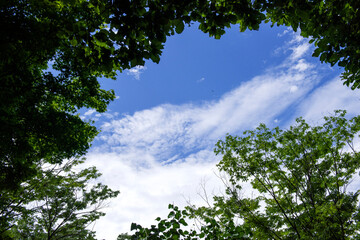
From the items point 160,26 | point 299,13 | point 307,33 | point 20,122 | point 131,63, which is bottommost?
point 131,63

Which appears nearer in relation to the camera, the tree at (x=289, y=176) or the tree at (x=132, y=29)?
the tree at (x=132, y=29)

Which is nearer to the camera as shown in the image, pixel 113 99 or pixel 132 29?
pixel 132 29

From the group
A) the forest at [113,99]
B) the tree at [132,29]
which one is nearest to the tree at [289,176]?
the forest at [113,99]

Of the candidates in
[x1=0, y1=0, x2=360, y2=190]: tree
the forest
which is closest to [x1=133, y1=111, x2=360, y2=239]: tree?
the forest

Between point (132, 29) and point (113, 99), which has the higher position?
point (113, 99)

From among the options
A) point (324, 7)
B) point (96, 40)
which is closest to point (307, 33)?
point (324, 7)

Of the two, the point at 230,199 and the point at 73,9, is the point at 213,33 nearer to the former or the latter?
A: the point at 73,9

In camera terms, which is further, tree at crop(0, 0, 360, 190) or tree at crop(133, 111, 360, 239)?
tree at crop(133, 111, 360, 239)

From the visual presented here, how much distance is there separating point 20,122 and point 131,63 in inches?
256

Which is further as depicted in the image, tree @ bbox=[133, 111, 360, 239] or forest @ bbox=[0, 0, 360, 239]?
tree @ bbox=[133, 111, 360, 239]

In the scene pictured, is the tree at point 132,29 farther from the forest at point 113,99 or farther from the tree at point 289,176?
the tree at point 289,176

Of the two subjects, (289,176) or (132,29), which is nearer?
(132,29)

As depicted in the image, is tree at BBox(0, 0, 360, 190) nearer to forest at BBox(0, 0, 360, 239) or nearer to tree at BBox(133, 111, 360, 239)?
forest at BBox(0, 0, 360, 239)

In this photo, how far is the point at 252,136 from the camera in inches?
436
